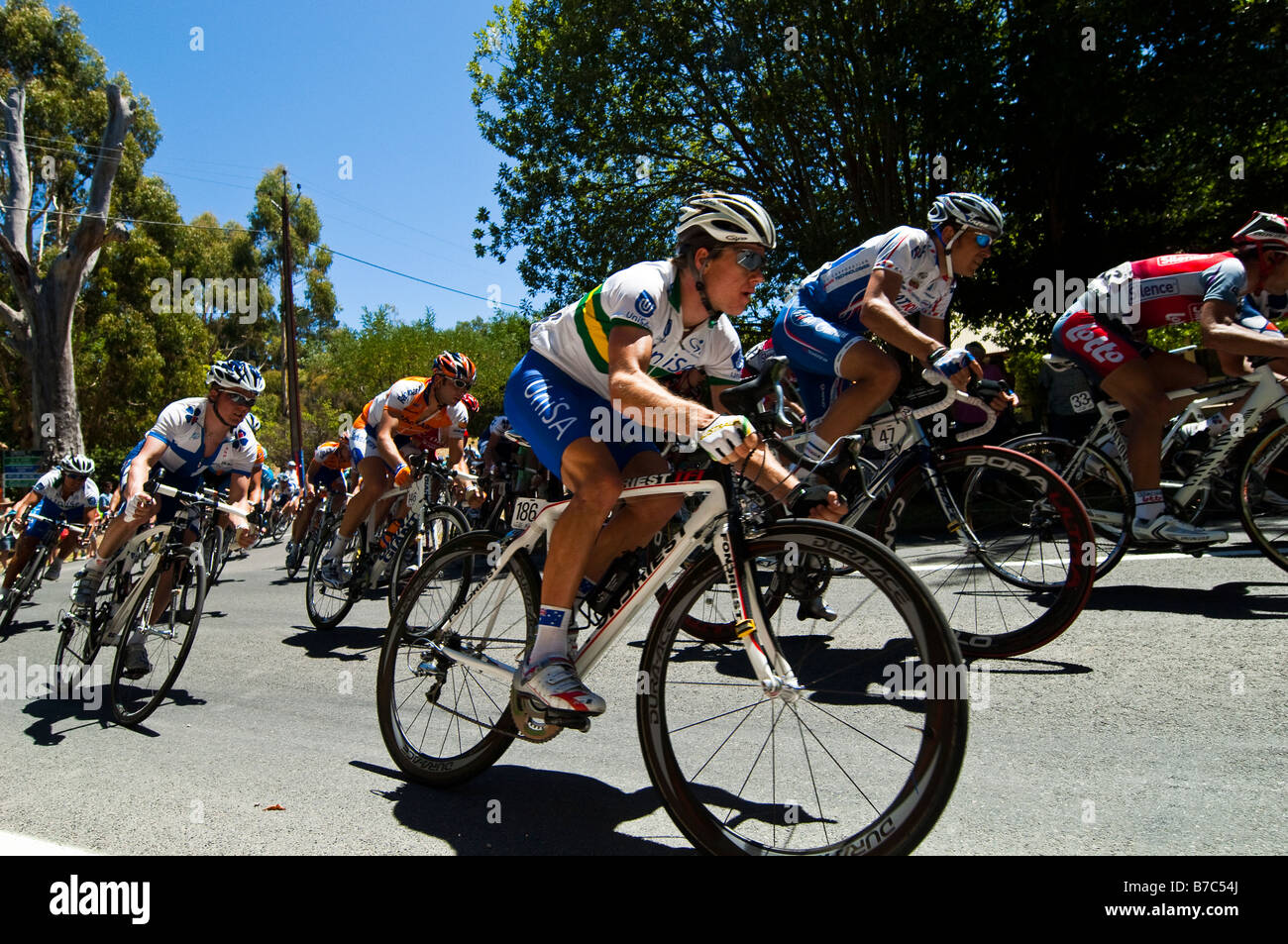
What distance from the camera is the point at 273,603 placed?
907cm

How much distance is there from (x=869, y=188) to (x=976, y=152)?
90.0 inches

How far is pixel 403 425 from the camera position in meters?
7.39

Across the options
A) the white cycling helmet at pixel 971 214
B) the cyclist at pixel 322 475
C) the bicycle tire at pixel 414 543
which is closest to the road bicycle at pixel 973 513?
the white cycling helmet at pixel 971 214

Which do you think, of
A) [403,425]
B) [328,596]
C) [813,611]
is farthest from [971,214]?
[328,596]

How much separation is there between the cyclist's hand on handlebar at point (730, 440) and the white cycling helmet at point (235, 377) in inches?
152

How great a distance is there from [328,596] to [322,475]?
326cm

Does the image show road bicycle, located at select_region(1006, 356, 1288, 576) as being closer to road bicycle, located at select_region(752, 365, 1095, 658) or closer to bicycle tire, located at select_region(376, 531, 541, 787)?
road bicycle, located at select_region(752, 365, 1095, 658)

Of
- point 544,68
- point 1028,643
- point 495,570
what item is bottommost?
point 1028,643

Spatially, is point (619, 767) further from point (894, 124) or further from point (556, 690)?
point (894, 124)

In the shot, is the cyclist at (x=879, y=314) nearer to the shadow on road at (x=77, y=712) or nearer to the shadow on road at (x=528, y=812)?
the shadow on road at (x=528, y=812)

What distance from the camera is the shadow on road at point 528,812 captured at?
2.94 meters
